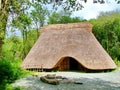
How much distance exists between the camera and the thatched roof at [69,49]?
2141 cm

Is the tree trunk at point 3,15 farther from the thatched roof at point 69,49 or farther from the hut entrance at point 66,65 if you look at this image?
the hut entrance at point 66,65

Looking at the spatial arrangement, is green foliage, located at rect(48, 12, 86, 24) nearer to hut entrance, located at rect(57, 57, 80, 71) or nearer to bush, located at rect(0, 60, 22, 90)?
hut entrance, located at rect(57, 57, 80, 71)

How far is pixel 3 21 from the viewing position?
10.1 m

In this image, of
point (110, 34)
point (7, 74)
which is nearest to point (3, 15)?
point (7, 74)

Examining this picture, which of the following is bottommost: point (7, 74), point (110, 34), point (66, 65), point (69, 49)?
point (66, 65)

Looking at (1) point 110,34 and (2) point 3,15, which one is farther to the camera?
(1) point 110,34

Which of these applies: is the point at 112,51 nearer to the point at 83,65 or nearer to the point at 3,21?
the point at 83,65

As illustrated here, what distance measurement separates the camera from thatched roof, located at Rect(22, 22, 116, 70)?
2141 centimetres

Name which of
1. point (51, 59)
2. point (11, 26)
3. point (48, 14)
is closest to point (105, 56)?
point (51, 59)

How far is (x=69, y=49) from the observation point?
22219 millimetres

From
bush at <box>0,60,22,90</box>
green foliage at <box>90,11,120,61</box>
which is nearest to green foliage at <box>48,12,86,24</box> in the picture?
green foliage at <box>90,11,120,61</box>

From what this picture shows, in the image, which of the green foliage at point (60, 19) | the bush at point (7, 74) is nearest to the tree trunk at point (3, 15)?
the bush at point (7, 74)

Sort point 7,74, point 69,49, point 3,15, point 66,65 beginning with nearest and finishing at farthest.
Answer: point 3,15 < point 7,74 < point 69,49 < point 66,65

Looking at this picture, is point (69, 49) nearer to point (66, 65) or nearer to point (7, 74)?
point (66, 65)
